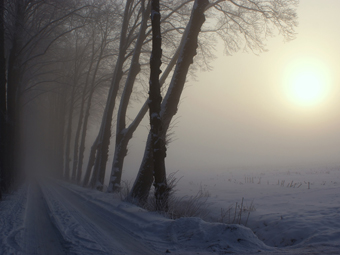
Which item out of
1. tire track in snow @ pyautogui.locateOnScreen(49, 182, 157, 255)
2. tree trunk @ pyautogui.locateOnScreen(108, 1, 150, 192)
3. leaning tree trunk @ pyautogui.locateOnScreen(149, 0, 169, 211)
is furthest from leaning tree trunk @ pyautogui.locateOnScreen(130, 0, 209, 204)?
tree trunk @ pyautogui.locateOnScreen(108, 1, 150, 192)

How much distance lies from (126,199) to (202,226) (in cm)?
323

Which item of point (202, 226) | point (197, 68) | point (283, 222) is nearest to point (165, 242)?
point (202, 226)

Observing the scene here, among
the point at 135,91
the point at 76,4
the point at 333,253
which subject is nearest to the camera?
the point at 333,253

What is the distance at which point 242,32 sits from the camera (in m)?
9.04

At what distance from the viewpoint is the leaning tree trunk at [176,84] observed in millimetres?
5945

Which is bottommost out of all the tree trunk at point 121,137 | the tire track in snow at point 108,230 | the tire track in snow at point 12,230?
the tire track in snow at point 12,230

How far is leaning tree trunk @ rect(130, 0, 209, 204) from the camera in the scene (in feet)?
19.5

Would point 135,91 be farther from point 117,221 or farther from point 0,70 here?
point 117,221

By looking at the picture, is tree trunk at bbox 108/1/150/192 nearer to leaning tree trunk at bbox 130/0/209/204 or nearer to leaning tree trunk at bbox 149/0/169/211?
leaning tree trunk at bbox 130/0/209/204

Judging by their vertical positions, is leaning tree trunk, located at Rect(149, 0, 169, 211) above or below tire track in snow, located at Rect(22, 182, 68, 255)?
above

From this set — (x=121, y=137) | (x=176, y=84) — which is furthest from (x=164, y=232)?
(x=121, y=137)

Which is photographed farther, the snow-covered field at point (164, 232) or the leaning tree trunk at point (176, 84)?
the leaning tree trunk at point (176, 84)

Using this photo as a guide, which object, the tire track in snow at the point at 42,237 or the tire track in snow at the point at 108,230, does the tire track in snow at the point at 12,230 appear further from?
the tire track in snow at the point at 108,230

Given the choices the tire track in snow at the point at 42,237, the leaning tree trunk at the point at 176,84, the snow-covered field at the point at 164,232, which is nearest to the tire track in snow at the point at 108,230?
the snow-covered field at the point at 164,232
